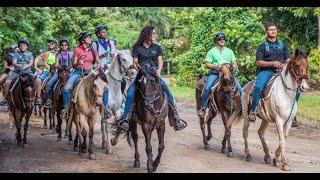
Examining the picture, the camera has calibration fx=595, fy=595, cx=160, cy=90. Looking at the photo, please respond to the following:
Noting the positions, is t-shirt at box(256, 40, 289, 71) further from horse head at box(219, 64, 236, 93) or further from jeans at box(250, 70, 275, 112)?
horse head at box(219, 64, 236, 93)

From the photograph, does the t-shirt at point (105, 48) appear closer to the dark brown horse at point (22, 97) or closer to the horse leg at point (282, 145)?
the dark brown horse at point (22, 97)

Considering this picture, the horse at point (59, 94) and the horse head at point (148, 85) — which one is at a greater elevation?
the horse head at point (148, 85)

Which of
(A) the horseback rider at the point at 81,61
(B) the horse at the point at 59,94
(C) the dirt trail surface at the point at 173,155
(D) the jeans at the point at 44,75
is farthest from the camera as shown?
(D) the jeans at the point at 44,75

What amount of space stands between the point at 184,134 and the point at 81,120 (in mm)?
4010

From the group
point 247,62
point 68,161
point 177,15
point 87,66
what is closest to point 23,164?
point 68,161

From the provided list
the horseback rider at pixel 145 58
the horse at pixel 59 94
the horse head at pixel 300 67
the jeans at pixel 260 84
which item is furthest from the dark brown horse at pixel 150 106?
the horse at pixel 59 94

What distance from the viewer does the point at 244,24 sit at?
2625cm

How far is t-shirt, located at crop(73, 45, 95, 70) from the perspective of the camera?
1213 cm

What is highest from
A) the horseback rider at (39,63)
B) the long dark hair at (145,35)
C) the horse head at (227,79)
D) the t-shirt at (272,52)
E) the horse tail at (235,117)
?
the long dark hair at (145,35)

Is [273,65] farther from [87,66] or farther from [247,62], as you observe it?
[247,62]

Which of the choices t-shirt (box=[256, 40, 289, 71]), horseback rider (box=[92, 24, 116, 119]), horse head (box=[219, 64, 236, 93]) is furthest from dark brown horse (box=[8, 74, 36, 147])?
t-shirt (box=[256, 40, 289, 71])

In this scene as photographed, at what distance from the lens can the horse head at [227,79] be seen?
11.5 m

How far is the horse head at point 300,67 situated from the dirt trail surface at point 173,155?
1.48m

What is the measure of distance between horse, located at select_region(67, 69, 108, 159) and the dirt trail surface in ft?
1.51
